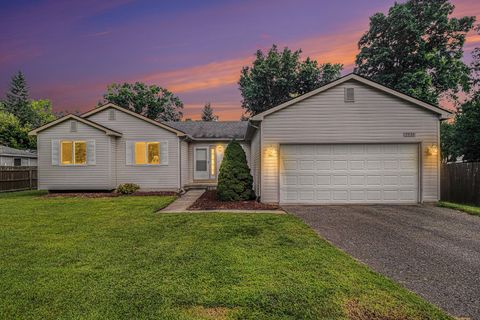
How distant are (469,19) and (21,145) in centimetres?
4277

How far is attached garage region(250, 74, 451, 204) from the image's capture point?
33.8ft

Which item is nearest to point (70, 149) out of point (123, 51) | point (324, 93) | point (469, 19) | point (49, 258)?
point (123, 51)

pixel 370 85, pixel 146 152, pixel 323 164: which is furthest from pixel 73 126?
pixel 370 85

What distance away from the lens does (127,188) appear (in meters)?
13.7

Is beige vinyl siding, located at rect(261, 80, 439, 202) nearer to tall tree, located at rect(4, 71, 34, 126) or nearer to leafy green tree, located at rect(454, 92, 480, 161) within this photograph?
leafy green tree, located at rect(454, 92, 480, 161)

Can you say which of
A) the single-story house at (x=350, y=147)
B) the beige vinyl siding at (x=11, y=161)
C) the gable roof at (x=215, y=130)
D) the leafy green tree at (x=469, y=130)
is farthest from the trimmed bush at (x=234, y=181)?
the beige vinyl siding at (x=11, y=161)

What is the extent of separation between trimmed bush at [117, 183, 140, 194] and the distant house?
12.9 metres

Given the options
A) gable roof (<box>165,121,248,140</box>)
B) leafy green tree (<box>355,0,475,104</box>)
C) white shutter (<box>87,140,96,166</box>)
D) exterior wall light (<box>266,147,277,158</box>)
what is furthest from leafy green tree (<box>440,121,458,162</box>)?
white shutter (<box>87,140,96,166</box>)

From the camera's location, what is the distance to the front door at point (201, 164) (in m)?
17.3

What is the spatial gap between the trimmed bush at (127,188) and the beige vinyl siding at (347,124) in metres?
7.31

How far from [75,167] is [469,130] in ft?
71.5

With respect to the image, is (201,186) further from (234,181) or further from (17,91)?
(17,91)

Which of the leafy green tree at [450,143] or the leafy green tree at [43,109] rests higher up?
the leafy green tree at [43,109]

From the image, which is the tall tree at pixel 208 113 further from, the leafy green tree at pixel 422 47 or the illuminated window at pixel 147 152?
the illuminated window at pixel 147 152
